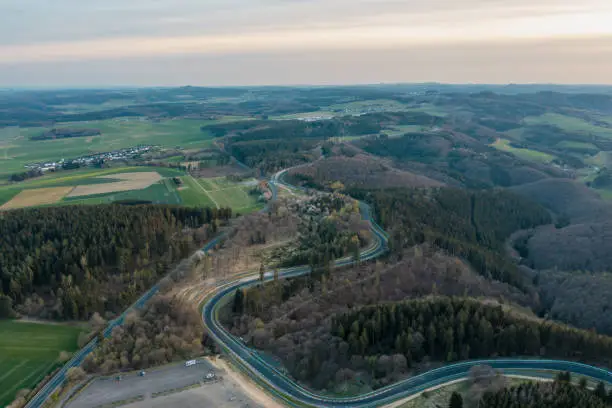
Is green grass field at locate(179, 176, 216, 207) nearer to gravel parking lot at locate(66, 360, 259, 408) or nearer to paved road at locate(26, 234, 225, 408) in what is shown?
paved road at locate(26, 234, 225, 408)

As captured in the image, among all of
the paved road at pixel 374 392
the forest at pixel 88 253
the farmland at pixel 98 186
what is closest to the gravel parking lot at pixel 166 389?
the paved road at pixel 374 392

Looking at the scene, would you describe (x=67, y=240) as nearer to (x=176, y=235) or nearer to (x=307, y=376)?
(x=176, y=235)

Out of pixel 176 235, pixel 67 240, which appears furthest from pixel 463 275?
pixel 67 240

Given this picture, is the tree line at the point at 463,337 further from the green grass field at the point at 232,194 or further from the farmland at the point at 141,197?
the farmland at the point at 141,197

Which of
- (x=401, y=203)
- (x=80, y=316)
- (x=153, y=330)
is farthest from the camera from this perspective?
(x=401, y=203)

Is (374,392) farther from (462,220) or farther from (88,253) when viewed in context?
(462,220)
